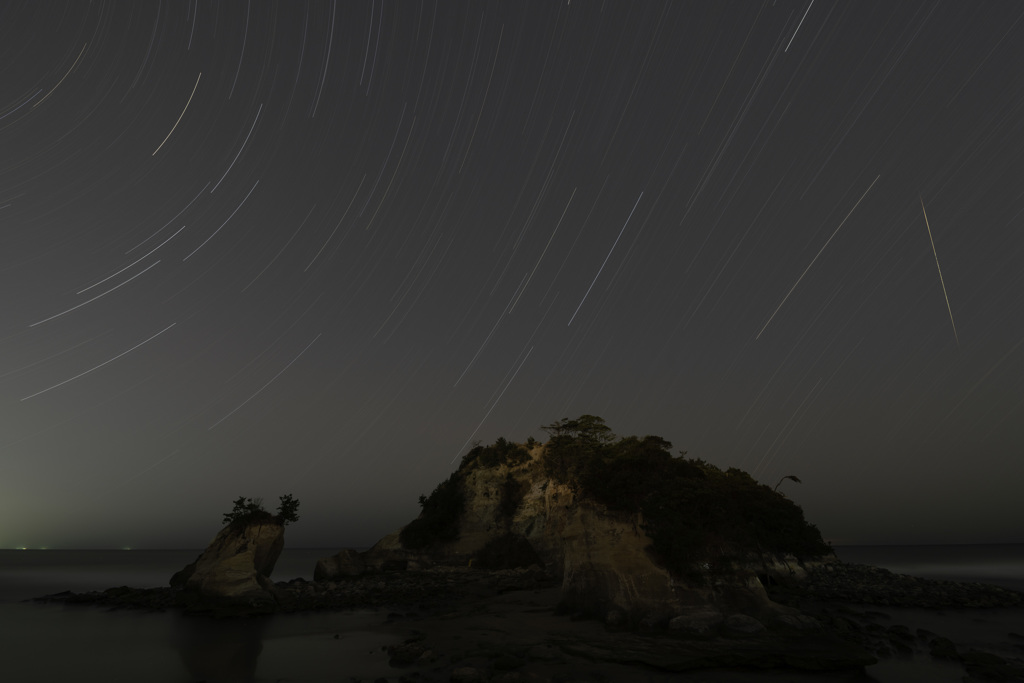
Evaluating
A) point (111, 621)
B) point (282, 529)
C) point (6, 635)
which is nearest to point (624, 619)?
point (282, 529)

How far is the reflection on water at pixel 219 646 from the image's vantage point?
20934mm

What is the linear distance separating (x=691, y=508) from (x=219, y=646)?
81.4 feet

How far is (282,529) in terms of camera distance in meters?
43.6

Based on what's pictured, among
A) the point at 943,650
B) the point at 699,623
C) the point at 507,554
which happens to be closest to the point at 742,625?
the point at 699,623

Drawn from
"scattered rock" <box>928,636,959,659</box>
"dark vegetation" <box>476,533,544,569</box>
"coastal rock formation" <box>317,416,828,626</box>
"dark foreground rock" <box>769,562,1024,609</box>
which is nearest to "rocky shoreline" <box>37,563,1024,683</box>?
"scattered rock" <box>928,636,959,659</box>

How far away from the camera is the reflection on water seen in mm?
20934

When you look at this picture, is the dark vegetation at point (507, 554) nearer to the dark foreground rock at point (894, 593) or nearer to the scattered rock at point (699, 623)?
the dark foreground rock at point (894, 593)

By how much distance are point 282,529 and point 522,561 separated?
22.7 m

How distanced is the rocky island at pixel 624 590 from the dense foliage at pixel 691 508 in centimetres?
8

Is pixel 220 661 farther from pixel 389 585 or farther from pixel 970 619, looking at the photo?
pixel 970 619

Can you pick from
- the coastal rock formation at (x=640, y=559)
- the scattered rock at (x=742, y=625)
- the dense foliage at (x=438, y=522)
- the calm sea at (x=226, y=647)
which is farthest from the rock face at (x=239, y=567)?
the scattered rock at (x=742, y=625)

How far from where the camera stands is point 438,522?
5666 cm

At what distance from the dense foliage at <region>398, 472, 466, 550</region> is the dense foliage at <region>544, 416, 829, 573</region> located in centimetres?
2912

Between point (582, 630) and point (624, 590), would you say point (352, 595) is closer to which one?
point (582, 630)
